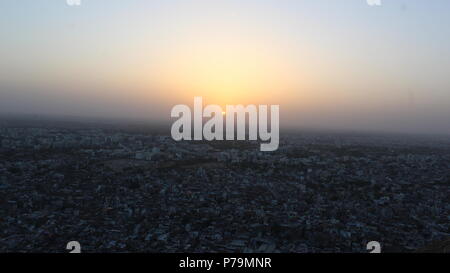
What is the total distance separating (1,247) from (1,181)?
279 inches

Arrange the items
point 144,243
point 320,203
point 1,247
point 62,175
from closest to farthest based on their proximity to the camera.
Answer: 1. point 1,247
2. point 144,243
3. point 320,203
4. point 62,175

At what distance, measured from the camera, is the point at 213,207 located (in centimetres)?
1098

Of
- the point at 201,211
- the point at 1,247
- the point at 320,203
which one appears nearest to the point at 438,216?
the point at 320,203

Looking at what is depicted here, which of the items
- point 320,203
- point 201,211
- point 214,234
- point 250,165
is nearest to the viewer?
point 214,234

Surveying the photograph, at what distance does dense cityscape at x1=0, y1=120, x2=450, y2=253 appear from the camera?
325 inches

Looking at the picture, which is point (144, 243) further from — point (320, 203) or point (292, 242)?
point (320, 203)

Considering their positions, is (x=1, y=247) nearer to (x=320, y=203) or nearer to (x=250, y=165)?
(x=320, y=203)

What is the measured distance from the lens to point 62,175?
14.9 m

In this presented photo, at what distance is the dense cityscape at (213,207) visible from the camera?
8.26 meters

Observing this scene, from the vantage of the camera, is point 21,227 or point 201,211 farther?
point 201,211

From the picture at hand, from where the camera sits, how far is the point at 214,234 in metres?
8.68

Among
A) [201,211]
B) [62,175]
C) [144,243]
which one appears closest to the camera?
[144,243]
